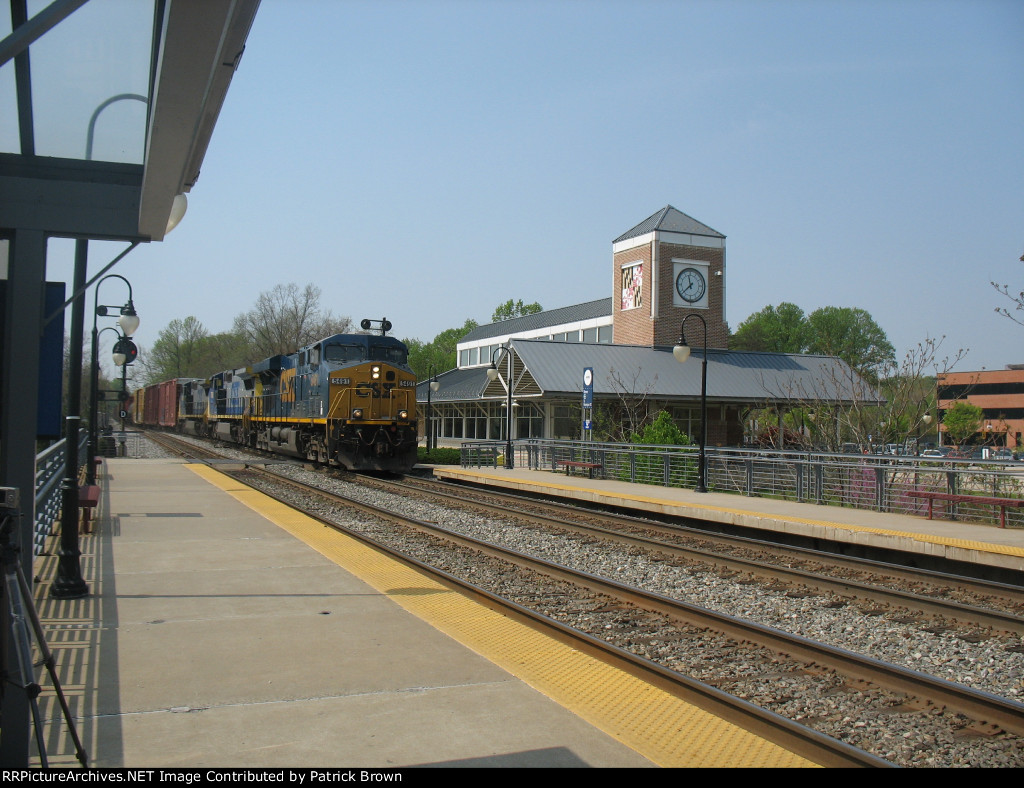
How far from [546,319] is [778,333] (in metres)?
54.9

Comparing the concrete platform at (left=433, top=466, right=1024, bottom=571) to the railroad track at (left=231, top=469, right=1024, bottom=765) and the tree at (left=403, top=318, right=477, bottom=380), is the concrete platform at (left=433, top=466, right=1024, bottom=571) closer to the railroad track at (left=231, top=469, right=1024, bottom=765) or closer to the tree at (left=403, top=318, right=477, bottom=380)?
the railroad track at (left=231, top=469, right=1024, bottom=765)

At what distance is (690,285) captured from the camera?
39.0 metres

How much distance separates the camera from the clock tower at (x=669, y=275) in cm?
3850

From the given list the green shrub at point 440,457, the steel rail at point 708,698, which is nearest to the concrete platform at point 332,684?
the steel rail at point 708,698

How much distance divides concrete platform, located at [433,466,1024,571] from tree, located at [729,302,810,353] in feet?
292

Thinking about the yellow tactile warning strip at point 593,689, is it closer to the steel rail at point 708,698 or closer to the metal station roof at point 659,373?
the steel rail at point 708,698

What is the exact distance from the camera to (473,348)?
214 ft

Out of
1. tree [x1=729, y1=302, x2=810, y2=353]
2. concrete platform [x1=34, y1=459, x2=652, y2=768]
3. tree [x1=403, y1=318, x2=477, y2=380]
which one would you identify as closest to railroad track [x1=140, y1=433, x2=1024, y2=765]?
concrete platform [x1=34, y1=459, x2=652, y2=768]

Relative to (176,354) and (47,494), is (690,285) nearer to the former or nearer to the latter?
(47,494)

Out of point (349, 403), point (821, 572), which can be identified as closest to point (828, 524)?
point (821, 572)

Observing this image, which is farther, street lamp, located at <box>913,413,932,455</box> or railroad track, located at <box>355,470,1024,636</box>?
street lamp, located at <box>913,413,932,455</box>

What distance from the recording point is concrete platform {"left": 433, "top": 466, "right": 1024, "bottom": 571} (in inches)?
422
